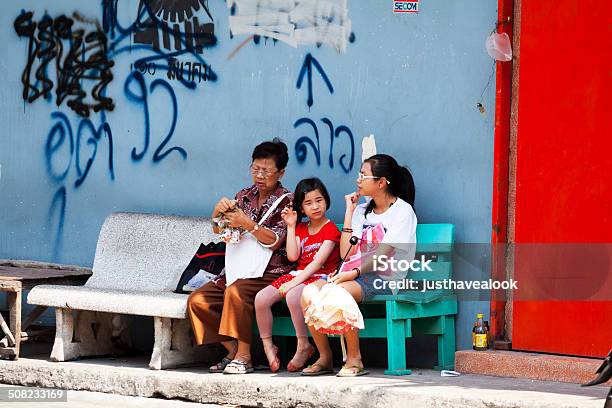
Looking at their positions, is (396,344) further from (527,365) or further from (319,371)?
(527,365)

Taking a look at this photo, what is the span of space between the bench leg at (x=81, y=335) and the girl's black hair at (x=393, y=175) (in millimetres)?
2078

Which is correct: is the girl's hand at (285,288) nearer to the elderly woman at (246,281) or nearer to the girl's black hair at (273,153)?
the elderly woman at (246,281)

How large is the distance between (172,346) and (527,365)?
7.38 ft

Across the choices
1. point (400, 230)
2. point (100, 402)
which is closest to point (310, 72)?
point (400, 230)

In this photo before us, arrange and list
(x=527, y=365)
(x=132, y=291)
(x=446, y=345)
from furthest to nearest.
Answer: (x=132, y=291) < (x=446, y=345) < (x=527, y=365)

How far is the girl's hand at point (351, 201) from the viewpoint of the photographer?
7895 millimetres

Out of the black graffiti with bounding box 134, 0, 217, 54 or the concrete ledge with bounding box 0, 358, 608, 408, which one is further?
the black graffiti with bounding box 134, 0, 217, 54

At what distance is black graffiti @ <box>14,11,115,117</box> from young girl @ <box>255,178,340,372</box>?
6.89 ft

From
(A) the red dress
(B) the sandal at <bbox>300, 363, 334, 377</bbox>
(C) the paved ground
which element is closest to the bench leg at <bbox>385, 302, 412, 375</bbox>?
(B) the sandal at <bbox>300, 363, 334, 377</bbox>

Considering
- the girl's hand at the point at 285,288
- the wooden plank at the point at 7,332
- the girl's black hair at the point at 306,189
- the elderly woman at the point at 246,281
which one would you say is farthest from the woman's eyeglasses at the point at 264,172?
the wooden plank at the point at 7,332

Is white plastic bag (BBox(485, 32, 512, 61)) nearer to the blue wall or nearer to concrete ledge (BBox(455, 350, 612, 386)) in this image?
the blue wall

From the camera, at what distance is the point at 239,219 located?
26.2ft

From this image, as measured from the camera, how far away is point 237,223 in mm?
7996

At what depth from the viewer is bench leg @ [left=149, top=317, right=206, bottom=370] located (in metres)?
8.02
